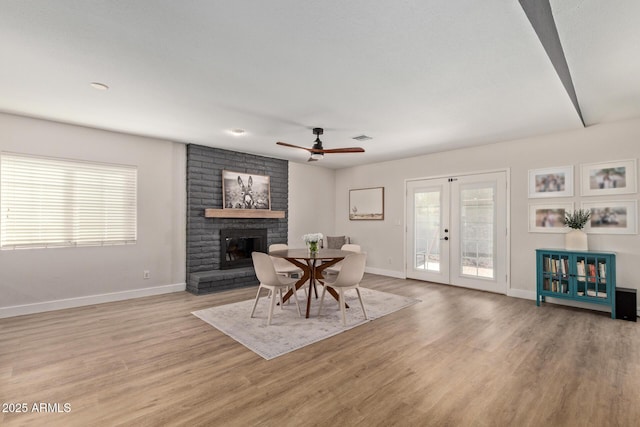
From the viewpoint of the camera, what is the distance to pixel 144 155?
4.79 m

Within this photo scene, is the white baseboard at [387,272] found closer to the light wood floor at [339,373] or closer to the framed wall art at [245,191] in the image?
the light wood floor at [339,373]

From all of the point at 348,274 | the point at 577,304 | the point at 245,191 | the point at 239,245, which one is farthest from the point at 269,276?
the point at 577,304

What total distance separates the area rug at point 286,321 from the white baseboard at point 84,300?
138 centimetres

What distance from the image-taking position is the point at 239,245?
5816 millimetres

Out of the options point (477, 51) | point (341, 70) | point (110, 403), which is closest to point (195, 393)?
point (110, 403)

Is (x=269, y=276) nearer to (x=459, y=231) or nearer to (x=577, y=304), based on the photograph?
(x=459, y=231)

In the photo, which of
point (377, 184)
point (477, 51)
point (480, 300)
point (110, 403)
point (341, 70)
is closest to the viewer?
point (110, 403)

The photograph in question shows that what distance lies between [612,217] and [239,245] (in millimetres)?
5728

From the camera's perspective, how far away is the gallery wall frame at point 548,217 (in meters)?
4.38

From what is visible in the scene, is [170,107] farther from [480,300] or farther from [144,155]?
[480,300]

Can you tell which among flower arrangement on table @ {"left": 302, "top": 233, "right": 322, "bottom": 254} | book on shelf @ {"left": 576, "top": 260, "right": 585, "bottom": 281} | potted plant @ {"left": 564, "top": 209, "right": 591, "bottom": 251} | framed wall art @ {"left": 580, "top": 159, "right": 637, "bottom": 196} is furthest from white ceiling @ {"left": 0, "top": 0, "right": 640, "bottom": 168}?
book on shelf @ {"left": 576, "top": 260, "right": 585, "bottom": 281}

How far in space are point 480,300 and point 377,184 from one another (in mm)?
3169

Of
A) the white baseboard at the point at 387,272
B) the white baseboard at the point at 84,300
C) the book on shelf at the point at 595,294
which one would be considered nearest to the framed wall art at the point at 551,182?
the book on shelf at the point at 595,294

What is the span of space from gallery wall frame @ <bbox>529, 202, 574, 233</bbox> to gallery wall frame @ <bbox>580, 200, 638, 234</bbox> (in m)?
0.23
